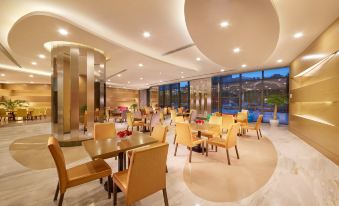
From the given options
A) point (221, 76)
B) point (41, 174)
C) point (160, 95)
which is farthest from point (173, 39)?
point (160, 95)

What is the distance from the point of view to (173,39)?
14.1ft

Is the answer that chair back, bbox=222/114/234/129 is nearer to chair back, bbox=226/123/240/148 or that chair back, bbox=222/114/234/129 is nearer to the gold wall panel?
chair back, bbox=226/123/240/148

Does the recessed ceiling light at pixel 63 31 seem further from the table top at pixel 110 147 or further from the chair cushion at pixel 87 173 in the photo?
the chair cushion at pixel 87 173

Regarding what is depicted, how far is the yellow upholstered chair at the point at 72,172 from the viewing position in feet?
5.49

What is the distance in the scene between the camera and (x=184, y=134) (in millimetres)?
3473

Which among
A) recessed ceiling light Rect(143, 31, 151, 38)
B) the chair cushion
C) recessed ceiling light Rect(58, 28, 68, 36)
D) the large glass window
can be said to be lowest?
the chair cushion

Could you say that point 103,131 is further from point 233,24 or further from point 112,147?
point 233,24

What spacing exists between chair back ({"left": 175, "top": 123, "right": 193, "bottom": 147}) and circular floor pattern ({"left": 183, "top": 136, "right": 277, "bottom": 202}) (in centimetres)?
45

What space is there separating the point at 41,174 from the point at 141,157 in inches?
102

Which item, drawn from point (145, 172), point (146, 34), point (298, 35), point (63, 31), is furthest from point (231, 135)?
point (63, 31)

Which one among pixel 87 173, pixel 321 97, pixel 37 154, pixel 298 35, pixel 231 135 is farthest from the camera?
pixel 298 35

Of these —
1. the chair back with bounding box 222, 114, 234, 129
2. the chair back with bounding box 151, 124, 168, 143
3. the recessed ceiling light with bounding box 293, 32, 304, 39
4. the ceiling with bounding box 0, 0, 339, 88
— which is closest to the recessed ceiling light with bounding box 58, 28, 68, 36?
the ceiling with bounding box 0, 0, 339, 88

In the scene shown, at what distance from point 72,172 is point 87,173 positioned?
0.69ft

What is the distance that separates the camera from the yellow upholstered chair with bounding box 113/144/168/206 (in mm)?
1508
